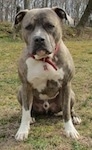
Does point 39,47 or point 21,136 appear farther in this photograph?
point 21,136

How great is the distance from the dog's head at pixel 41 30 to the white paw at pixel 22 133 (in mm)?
835

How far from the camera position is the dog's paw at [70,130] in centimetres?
392

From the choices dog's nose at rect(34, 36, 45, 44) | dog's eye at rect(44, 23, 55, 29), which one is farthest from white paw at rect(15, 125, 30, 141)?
dog's eye at rect(44, 23, 55, 29)

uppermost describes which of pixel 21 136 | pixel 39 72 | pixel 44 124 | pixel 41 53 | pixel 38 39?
pixel 38 39

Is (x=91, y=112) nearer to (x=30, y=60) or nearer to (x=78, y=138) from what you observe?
(x=78, y=138)

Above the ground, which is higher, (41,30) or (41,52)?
(41,30)

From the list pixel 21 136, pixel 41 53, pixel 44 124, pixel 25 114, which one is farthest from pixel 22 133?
pixel 41 53

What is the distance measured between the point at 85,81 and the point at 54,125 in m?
2.41

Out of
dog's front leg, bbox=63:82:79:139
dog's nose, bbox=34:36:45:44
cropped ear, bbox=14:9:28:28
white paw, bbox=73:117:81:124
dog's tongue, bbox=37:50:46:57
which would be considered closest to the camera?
dog's nose, bbox=34:36:45:44

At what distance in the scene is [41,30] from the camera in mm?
3582

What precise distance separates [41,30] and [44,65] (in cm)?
43

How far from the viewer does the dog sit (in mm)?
3615

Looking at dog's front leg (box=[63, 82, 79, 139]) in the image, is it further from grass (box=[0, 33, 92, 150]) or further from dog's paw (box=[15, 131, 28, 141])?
dog's paw (box=[15, 131, 28, 141])

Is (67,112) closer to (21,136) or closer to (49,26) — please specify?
(21,136)
